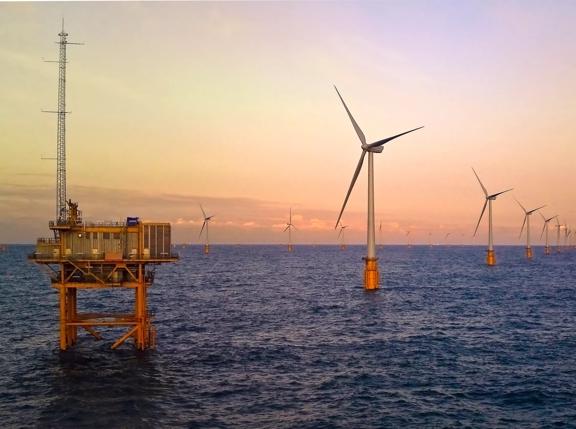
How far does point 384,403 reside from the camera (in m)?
43.5

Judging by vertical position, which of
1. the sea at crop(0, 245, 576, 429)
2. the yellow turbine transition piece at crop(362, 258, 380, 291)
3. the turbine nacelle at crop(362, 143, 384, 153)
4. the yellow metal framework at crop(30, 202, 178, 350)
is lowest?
the sea at crop(0, 245, 576, 429)

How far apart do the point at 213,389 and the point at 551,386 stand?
97.0 ft

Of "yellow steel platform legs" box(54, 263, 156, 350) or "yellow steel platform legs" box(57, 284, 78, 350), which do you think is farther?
"yellow steel platform legs" box(54, 263, 156, 350)

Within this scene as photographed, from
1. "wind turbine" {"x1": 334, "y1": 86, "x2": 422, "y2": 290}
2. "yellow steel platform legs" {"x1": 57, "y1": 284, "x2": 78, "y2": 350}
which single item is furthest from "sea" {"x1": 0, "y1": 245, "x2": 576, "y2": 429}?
"wind turbine" {"x1": 334, "y1": 86, "x2": 422, "y2": 290}

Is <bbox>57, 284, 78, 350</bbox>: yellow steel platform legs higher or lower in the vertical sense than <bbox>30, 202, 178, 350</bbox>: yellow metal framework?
lower

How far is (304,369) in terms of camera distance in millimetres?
52531

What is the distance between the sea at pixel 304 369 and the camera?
40469 mm

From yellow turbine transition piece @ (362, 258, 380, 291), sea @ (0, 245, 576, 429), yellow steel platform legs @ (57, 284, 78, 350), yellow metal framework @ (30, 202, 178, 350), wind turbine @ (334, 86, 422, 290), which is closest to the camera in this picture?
sea @ (0, 245, 576, 429)

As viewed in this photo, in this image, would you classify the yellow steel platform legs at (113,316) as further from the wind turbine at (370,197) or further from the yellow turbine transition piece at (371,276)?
the yellow turbine transition piece at (371,276)

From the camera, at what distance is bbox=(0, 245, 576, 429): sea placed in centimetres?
4047

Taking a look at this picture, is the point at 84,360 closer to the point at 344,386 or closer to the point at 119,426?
the point at 119,426

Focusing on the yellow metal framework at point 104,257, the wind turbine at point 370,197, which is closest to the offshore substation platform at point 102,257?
the yellow metal framework at point 104,257

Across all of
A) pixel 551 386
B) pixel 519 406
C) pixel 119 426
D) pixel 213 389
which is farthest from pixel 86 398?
pixel 551 386

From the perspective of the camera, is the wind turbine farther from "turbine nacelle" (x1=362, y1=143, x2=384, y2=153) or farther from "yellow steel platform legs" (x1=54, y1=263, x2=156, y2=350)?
"yellow steel platform legs" (x1=54, y1=263, x2=156, y2=350)
